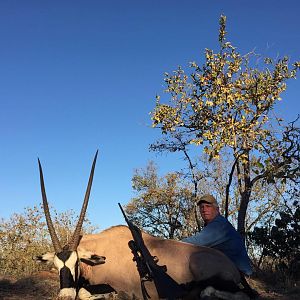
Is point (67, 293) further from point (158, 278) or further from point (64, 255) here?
point (158, 278)

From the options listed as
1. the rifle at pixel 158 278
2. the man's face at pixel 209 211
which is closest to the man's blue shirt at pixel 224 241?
the man's face at pixel 209 211

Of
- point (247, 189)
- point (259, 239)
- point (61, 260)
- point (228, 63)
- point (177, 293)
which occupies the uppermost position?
point (228, 63)

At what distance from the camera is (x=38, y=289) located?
20.4 ft

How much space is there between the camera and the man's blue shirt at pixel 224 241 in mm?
4770

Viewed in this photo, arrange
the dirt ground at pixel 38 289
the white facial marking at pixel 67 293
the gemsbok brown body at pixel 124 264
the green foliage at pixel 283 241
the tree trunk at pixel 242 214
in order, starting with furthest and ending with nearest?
the tree trunk at pixel 242 214
the green foliage at pixel 283 241
the dirt ground at pixel 38 289
the gemsbok brown body at pixel 124 264
the white facial marking at pixel 67 293

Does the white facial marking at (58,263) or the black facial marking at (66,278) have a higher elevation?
the white facial marking at (58,263)

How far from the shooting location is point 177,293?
4.46m

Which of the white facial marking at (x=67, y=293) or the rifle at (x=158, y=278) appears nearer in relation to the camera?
the white facial marking at (x=67, y=293)

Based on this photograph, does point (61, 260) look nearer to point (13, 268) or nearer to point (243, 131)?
point (13, 268)

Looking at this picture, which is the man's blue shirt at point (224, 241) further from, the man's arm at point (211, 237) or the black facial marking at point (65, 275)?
the black facial marking at point (65, 275)

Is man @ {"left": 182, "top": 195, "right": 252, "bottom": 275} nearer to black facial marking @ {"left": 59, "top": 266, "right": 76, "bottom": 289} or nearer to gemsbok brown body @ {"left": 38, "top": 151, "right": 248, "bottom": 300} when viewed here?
gemsbok brown body @ {"left": 38, "top": 151, "right": 248, "bottom": 300}

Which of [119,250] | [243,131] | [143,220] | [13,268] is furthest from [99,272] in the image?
[143,220]

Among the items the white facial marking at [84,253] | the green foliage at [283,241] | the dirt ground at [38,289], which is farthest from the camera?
the green foliage at [283,241]

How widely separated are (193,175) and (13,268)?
588 centimetres
